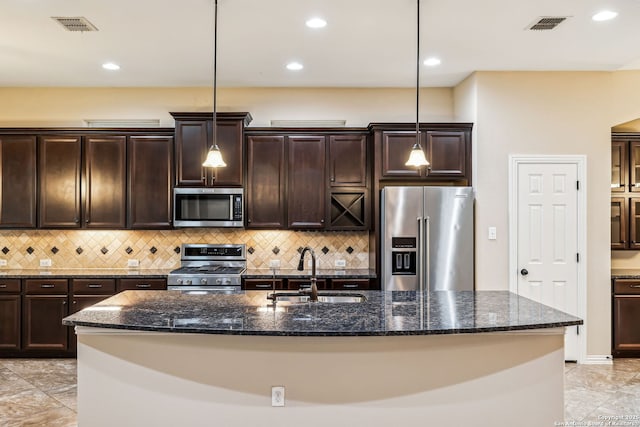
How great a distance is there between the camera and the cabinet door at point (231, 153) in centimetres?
479

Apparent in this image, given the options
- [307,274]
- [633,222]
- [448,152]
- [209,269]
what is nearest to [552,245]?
[633,222]

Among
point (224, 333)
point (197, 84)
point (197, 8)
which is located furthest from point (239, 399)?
point (197, 84)

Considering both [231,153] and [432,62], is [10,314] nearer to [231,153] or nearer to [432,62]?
[231,153]

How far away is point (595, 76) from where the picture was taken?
4.58 meters

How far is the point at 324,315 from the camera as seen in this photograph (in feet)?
8.07

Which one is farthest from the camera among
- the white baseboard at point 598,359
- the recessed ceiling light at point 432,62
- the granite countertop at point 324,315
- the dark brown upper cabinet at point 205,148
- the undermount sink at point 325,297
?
the dark brown upper cabinet at point 205,148

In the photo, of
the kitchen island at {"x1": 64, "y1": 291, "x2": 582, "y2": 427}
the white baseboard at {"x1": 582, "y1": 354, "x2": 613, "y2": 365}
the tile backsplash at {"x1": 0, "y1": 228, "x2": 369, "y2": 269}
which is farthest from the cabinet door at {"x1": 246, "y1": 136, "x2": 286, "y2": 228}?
the white baseboard at {"x1": 582, "y1": 354, "x2": 613, "y2": 365}

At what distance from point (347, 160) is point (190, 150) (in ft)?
5.52

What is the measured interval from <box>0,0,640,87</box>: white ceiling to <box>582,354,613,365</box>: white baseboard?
2906 mm

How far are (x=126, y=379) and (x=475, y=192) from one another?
359 cm

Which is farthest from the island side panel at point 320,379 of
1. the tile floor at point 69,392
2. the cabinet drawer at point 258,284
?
the cabinet drawer at point 258,284

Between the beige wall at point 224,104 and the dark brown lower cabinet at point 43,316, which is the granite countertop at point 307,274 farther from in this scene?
the dark brown lower cabinet at point 43,316

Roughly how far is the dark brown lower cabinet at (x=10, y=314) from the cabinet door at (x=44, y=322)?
71 millimetres

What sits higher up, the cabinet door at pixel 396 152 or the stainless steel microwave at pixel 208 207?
the cabinet door at pixel 396 152
